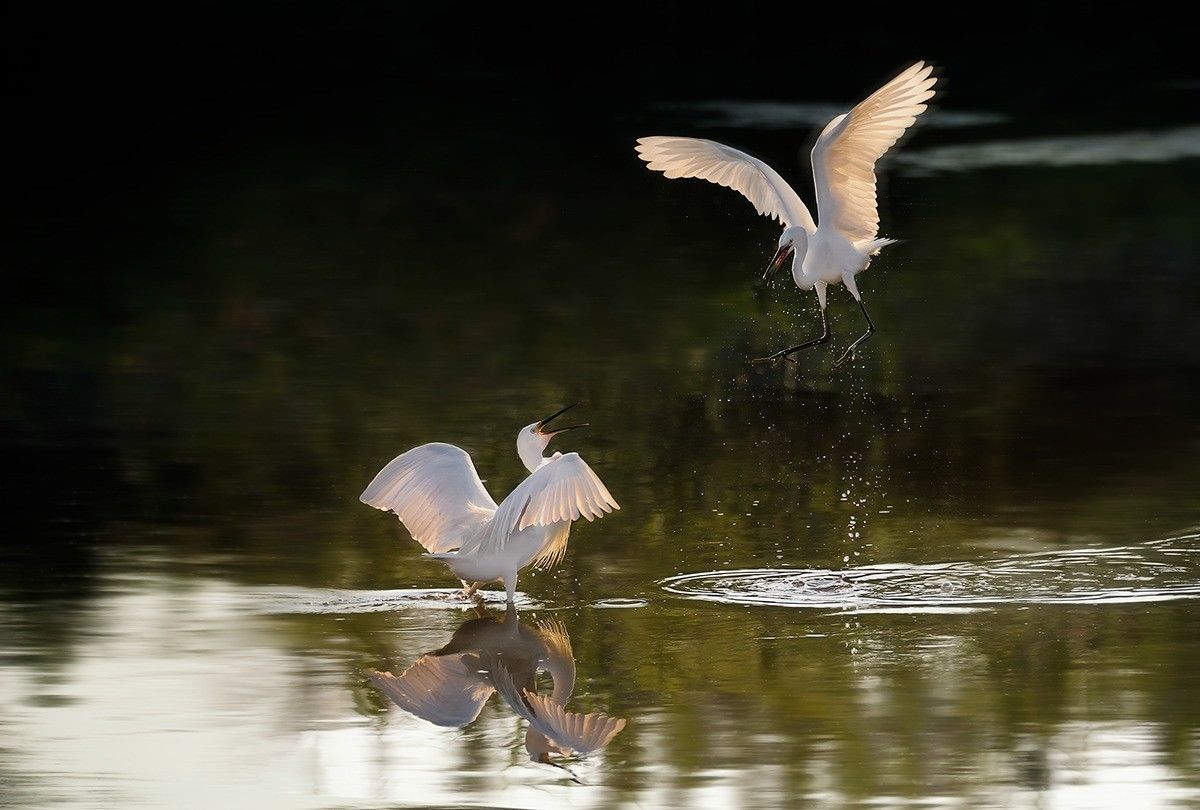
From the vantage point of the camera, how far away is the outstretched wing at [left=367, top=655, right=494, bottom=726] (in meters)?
6.30

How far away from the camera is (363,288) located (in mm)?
14586

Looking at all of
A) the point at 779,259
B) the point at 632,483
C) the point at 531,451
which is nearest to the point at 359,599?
the point at 531,451

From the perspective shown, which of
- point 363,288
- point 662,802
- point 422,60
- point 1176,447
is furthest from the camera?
point 422,60

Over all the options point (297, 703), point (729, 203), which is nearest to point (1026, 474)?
point (297, 703)

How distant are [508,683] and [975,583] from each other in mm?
1956

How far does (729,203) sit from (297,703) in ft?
37.9

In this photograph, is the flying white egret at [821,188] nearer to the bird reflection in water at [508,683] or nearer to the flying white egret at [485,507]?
the flying white egret at [485,507]

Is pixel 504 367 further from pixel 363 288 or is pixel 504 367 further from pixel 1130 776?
pixel 1130 776

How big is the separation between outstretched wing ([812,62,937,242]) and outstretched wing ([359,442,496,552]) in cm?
200

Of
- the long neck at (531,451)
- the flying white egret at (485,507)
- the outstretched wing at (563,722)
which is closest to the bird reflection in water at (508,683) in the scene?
the outstretched wing at (563,722)

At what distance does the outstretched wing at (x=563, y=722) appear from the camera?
19.6ft

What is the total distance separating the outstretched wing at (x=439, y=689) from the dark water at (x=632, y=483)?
0.22ft

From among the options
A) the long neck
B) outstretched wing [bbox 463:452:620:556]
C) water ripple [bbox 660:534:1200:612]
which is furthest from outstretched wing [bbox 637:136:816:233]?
outstretched wing [bbox 463:452:620:556]

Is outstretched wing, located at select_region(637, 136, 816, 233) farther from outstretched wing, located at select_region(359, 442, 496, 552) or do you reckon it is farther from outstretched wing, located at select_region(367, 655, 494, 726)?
outstretched wing, located at select_region(367, 655, 494, 726)
